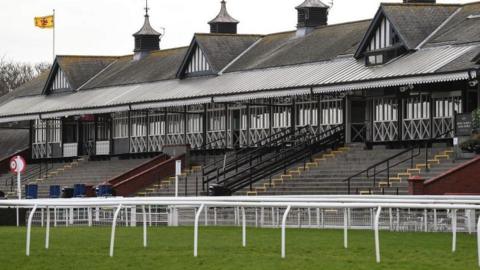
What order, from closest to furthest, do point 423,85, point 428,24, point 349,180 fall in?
point 349,180, point 423,85, point 428,24

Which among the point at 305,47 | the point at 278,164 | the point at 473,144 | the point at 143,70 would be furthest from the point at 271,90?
the point at 143,70

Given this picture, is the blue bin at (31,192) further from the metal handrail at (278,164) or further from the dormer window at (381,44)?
the dormer window at (381,44)

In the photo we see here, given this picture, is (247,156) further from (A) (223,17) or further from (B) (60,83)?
(B) (60,83)

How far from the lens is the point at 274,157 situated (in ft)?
166

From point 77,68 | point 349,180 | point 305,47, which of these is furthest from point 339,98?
point 77,68

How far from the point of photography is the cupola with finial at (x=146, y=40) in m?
71.5

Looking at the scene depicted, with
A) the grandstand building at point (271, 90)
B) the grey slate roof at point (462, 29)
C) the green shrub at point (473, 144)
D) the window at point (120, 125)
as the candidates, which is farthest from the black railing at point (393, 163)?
the window at point (120, 125)

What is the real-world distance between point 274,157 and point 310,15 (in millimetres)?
12294

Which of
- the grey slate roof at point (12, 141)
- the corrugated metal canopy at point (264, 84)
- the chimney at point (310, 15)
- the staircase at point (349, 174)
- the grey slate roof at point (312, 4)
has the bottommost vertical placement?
the staircase at point (349, 174)

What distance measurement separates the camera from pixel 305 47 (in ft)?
187

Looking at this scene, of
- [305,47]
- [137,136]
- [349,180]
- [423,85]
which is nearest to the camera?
[349,180]

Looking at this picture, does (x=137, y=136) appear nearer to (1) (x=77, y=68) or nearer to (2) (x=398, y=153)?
(1) (x=77, y=68)

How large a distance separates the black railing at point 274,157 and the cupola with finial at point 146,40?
776 inches

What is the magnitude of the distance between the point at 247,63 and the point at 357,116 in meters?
8.59
